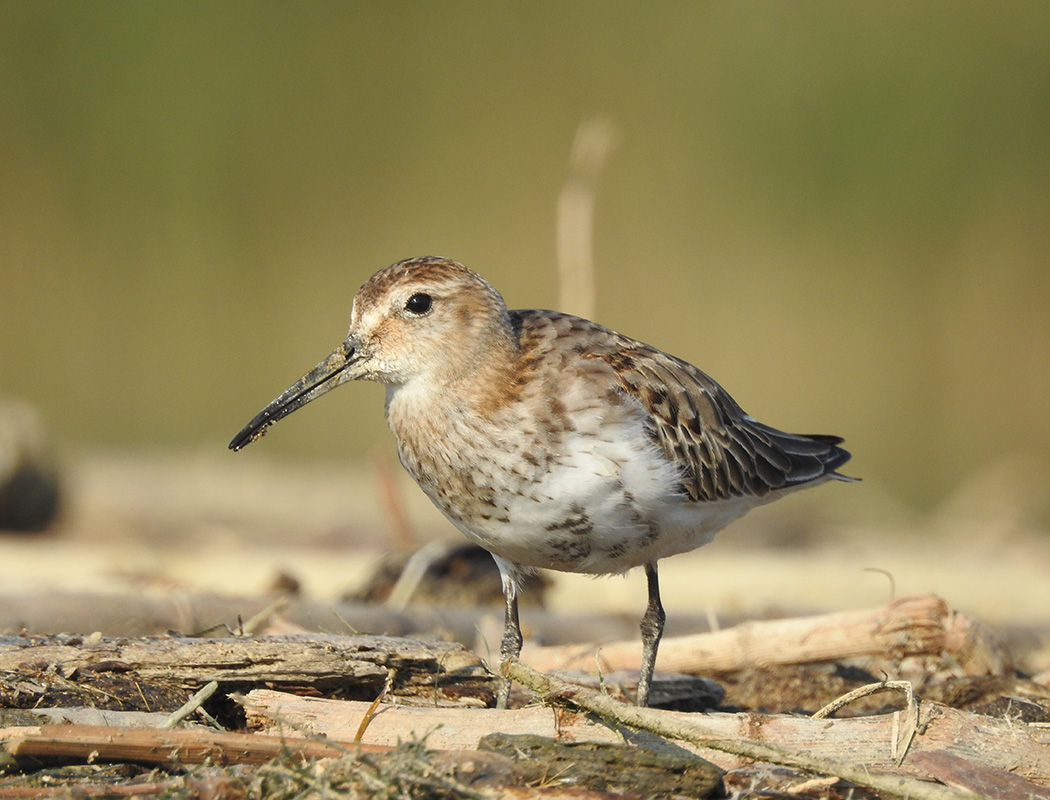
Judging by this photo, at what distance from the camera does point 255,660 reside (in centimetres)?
310

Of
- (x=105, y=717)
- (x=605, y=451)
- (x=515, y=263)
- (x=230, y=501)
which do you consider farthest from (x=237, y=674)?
(x=515, y=263)

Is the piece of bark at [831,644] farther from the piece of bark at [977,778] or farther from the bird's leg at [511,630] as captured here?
the piece of bark at [977,778]

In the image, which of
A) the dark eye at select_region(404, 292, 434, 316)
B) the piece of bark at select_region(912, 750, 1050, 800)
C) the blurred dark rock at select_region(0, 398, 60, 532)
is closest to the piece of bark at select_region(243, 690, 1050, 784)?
the piece of bark at select_region(912, 750, 1050, 800)

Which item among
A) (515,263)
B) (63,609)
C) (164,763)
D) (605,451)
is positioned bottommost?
(164,763)

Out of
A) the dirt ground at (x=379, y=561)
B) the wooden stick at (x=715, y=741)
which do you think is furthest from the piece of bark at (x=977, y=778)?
the dirt ground at (x=379, y=561)

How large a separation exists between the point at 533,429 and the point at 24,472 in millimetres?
4479

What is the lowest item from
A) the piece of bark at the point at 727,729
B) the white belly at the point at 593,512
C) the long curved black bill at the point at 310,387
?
the piece of bark at the point at 727,729

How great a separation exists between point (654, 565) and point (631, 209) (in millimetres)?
6539

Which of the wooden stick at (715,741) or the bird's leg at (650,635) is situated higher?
the bird's leg at (650,635)

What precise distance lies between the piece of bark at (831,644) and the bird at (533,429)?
0.25 m

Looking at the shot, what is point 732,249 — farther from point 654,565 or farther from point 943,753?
point 943,753

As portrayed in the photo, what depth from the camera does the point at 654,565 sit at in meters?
4.25

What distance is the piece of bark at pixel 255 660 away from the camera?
3.05m

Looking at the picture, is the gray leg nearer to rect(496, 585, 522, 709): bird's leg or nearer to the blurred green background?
rect(496, 585, 522, 709): bird's leg
